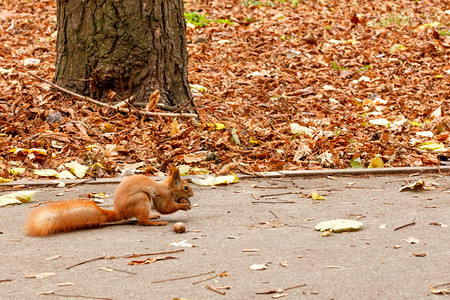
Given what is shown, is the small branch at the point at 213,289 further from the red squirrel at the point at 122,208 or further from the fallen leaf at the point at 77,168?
the fallen leaf at the point at 77,168

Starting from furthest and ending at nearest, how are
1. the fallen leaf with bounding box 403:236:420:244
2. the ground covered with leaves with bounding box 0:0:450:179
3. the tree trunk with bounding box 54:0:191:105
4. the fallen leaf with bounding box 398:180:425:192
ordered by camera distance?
the tree trunk with bounding box 54:0:191:105 → the ground covered with leaves with bounding box 0:0:450:179 → the fallen leaf with bounding box 398:180:425:192 → the fallen leaf with bounding box 403:236:420:244

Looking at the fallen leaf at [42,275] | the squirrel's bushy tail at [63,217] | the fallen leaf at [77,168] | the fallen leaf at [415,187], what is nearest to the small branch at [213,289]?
the fallen leaf at [42,275]

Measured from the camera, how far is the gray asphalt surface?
9.92 ft

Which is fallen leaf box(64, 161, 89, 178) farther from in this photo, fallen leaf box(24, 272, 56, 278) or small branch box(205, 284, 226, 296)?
small branch box(205, 284, 226, 296)

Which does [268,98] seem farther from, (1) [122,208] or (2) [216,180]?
(1) [122,208]

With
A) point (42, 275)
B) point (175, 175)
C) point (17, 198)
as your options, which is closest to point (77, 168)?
point (17, 198)

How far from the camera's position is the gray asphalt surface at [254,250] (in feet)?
9.92

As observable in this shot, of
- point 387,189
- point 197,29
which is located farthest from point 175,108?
point 197,29

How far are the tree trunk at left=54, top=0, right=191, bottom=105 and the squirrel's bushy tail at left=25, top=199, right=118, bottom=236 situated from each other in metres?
3.00

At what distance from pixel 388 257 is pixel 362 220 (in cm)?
89

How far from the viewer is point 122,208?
14.1ft

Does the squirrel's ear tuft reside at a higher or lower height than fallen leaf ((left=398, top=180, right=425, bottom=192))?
higher

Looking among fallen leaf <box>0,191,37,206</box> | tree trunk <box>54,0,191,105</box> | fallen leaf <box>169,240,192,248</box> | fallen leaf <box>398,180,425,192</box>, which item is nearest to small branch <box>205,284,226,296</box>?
fallen leaf <box>169,240,192,248</box>

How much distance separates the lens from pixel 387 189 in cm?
542
